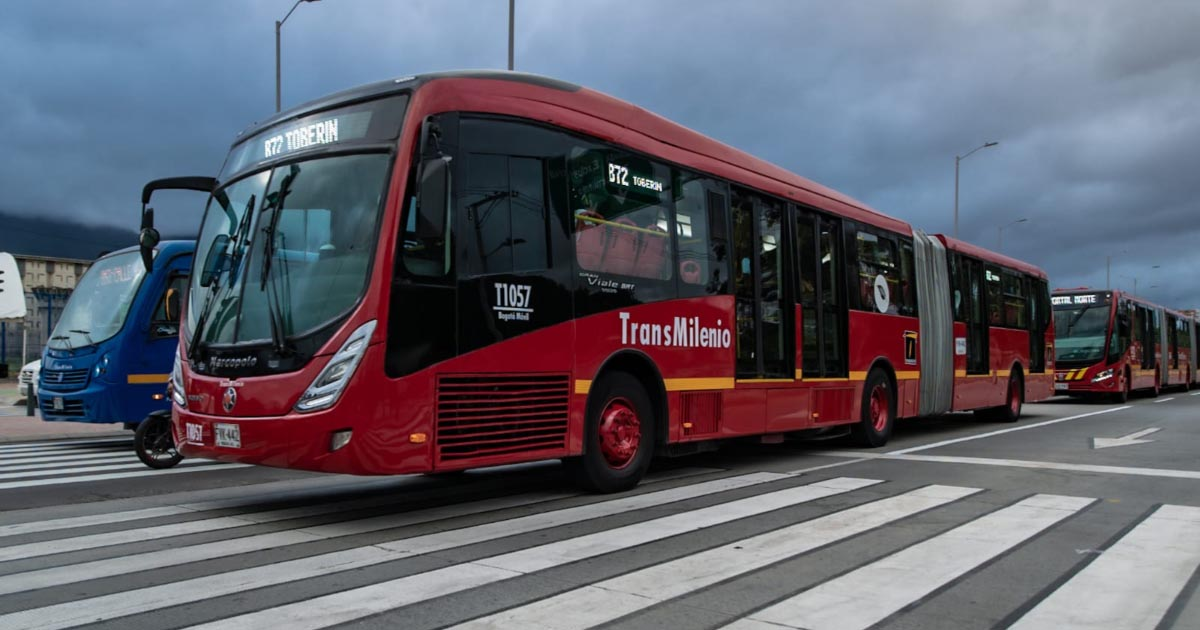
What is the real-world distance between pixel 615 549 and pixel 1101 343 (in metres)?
25.2

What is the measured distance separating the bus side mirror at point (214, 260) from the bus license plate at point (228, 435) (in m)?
1.24

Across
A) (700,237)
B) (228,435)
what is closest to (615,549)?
(228,435)

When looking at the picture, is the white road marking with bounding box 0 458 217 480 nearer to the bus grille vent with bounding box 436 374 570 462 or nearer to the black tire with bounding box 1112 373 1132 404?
the bus grille vent with bounding box 436 374 570 462

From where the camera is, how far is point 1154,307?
3056 centimetres

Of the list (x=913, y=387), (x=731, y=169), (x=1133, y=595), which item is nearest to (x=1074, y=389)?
(x=913, y=387)

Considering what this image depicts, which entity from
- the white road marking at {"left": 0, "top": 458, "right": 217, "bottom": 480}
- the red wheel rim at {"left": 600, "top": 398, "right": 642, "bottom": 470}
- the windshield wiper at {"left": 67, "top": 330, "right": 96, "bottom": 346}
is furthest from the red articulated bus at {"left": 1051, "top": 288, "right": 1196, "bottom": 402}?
the windshield wiper at {"left": 67, "top": 330, "right": 96, "bottom": 346}

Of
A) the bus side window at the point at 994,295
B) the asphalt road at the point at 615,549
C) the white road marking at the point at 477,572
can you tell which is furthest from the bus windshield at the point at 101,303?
the bus side window at the point at 994,295

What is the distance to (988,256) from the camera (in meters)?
16.5

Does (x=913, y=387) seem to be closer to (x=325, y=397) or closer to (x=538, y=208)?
(x=538, y=208)

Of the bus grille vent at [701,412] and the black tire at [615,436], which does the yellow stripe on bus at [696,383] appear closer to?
the bus grille vent at [701,412]

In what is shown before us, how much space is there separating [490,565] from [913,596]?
232 centimetres

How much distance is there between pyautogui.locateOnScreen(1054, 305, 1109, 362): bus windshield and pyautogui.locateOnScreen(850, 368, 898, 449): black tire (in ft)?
55.2

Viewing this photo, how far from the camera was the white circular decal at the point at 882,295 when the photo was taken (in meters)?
12.4

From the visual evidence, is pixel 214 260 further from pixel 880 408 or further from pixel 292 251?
pixel 880 408
